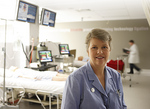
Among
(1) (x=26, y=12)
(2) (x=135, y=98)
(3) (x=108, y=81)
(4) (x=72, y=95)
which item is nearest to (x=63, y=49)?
(1) (x=26, y=12)

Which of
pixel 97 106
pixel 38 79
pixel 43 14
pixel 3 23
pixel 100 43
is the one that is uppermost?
pixel 43 14

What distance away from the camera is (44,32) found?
32.3ft

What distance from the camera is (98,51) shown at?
1142 mm

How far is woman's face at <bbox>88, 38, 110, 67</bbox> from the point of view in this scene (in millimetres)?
1147

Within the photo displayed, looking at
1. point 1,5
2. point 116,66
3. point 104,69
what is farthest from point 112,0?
point 104,69

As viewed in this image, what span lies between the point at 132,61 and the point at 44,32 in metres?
5.26

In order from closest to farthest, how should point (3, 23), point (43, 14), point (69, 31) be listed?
point (3, 23) < point (43, 14) < point (69, 31)

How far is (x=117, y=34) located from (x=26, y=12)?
17.1ft

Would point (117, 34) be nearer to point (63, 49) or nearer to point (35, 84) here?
point (63, 49)

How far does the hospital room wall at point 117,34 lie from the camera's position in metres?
8.07

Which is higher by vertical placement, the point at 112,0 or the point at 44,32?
the point at 112,0

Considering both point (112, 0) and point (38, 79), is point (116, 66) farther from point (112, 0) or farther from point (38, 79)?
point (38, 79)

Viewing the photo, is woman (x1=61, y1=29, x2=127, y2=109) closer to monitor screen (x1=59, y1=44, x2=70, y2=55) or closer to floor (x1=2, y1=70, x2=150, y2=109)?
floor (x1=2, y1=70, x2=150, y2=109)

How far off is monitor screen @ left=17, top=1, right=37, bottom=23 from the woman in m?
3.65
